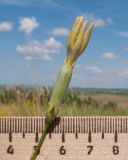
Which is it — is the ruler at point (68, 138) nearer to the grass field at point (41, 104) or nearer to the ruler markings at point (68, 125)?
the ruler markings at point (68, 125)

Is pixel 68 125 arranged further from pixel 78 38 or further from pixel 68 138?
pixel 78 38

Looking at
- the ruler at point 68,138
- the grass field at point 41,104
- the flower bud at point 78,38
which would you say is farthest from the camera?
the grass field at point 41,104

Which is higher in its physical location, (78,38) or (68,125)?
(78,38)

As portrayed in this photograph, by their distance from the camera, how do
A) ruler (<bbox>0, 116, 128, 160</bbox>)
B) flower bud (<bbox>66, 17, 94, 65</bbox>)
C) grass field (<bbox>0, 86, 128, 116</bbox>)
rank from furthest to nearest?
grass field (<bbox>0, 86, 128, 116</bbox>) → ruler (<bbox>0, 116, 128, 160</bbox>) → flower bud (<bbox>66, 17, 94, 65</bbox>)

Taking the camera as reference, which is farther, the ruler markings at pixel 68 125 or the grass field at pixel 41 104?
the grass field at pixel 41 104

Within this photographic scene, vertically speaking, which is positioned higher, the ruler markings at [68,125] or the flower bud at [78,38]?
the flower bud at [78,38]

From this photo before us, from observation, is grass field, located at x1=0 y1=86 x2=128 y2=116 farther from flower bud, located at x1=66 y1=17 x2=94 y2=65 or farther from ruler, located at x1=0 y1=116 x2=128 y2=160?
flower bud, located at x1=66 y1=17 x2=94 y2=65

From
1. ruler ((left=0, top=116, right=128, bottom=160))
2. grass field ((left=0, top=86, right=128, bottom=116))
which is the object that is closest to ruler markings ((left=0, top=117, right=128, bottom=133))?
ruler ((left=0, top=116, right=128, bottom=160))

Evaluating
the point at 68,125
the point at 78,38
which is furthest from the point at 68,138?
the point at 78,38

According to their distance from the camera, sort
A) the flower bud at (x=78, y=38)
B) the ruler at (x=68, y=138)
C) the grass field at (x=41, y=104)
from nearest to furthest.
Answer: the flower bud at (x=78, y=38), the ruler at (x=68, y=138), the grass field at (x=41, y=104)

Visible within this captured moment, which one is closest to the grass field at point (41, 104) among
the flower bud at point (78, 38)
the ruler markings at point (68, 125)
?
the ruler markings at point (68, 125)
